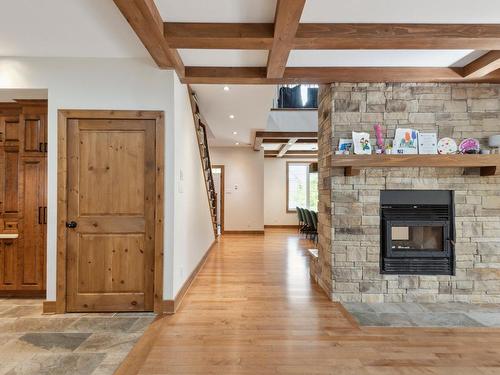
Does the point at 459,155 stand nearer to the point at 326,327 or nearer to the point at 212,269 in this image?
the point at 326,327

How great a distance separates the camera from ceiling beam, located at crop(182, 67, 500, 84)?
339 centimetres

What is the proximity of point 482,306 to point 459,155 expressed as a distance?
1749 mm

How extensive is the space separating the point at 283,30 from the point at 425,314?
10.4ft

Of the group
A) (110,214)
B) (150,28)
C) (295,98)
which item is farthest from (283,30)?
(295,98)

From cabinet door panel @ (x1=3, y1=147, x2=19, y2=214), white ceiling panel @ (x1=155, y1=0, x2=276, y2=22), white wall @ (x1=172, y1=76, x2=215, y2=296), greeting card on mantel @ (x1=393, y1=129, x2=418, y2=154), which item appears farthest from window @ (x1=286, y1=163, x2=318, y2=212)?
white ceiling panel @ (x1=155, y1=0, x2=276, y2=22)

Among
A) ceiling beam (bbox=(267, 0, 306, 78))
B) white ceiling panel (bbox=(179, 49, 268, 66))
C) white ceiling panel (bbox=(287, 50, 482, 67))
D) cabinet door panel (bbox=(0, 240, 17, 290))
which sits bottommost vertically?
cabinet door panel (bbox=(0, 240, 17, 290))

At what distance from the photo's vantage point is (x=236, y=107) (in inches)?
206

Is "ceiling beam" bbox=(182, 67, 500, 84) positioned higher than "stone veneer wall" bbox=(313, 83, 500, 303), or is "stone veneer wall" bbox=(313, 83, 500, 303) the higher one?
"ceiling beam" bbox=(182, 67, 500, 84)

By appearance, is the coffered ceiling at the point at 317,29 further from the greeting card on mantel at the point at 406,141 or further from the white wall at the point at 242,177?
the white wall at the point at 242,177

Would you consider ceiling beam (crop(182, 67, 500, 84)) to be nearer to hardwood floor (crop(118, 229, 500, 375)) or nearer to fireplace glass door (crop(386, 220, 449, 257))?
fireplace glass door (crop(386, 220, 449, 257))

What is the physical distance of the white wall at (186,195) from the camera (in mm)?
3383

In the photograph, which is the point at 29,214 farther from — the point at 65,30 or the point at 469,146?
the point at 469,146

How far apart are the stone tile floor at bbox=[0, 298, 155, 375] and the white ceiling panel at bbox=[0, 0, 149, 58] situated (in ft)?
9.07

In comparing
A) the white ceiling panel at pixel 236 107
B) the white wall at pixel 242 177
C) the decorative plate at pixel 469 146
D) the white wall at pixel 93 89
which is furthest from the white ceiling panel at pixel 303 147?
the white wall at pixel 93 89
